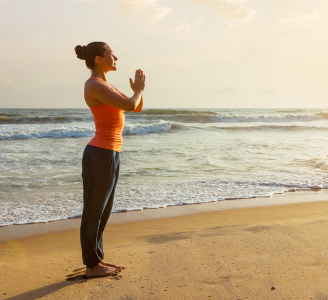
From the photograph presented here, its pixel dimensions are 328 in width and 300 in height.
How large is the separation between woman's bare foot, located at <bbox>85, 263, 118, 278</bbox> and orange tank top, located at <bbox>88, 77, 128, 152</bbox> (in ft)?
3.19

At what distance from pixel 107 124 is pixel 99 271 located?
1168mm

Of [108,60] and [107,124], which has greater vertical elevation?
[108,60]

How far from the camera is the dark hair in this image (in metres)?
2.18

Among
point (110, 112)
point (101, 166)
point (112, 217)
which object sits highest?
point (110, 112)

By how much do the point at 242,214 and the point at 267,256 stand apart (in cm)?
172

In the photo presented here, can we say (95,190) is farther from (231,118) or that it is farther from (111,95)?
(231,118)

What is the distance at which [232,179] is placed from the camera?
6.49 m

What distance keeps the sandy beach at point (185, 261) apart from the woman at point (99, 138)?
406mm

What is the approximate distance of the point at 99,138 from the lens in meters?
2.21

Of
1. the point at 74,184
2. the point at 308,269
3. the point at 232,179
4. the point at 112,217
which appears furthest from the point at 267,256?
the point at 74,184

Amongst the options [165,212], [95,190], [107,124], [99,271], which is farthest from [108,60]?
[165,212]

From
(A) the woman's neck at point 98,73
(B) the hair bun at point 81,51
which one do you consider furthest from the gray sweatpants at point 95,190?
(B) the hair bun at point 81,51

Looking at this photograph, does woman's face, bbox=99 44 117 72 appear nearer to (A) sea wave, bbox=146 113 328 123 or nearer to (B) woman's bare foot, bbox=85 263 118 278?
(B) woman's bare foot, bbox=85 263 118 278

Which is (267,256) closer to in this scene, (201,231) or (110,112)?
(201,231)
